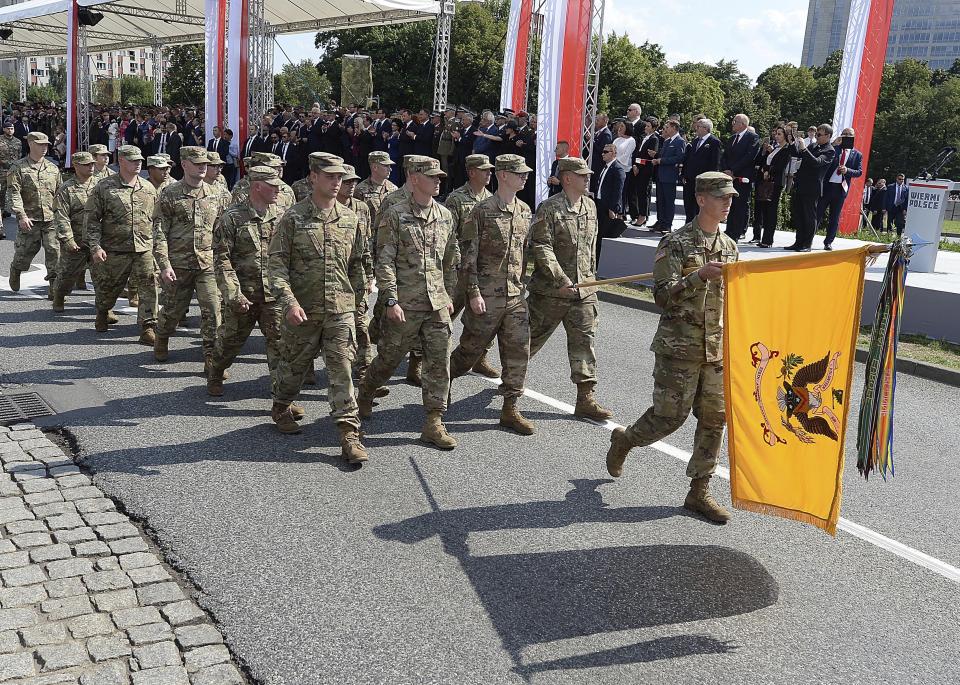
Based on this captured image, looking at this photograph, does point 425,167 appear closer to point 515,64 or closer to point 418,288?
point 418,288

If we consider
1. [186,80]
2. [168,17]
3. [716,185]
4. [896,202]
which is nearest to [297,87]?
[186,80]

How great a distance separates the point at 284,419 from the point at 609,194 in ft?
31.5

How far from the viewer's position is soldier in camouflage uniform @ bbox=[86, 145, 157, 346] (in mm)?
9891

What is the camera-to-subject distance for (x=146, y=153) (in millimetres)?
27734

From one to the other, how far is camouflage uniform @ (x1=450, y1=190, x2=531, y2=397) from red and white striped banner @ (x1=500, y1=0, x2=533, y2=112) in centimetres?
1258

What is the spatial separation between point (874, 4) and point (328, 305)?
15.4 meters

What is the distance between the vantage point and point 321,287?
6.62m

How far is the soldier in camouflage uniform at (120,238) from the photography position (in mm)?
9891

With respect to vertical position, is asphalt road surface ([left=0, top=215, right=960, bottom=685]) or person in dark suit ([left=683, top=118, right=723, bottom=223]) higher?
person in dark suit ([left=683, top=118, right=723, bottom=223])

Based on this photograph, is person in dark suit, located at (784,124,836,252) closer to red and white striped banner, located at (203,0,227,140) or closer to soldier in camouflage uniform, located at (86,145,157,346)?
soldier in camouflage uniform, located at (86,145,157,346)

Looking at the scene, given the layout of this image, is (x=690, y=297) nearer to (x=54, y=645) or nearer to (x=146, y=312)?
(x=54, y=645)

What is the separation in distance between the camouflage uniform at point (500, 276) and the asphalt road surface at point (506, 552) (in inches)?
26.5

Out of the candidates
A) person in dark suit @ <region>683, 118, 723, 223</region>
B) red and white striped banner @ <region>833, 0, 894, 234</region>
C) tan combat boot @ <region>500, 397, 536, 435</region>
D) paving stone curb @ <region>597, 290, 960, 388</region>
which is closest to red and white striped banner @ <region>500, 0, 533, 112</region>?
person in dark suit @ <region>683, 118, 723, 223</region>

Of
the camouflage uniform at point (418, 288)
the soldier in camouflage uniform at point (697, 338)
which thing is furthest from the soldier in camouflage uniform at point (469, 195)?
the soldier in camouflage uniform at point (697, 338)
